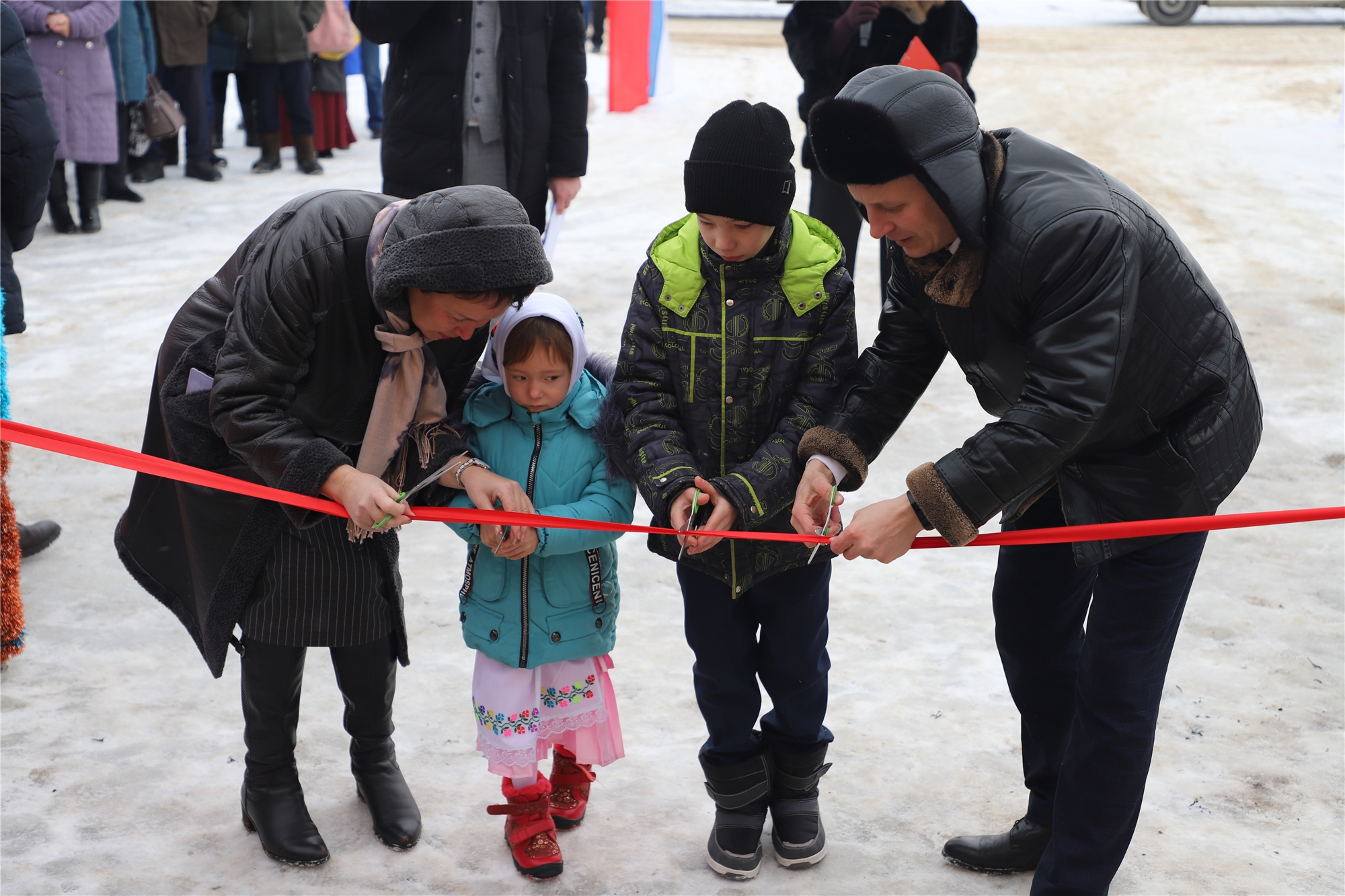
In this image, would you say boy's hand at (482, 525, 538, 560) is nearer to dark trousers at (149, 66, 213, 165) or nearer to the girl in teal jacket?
the girl in teal jacket

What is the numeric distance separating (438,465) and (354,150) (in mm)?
9182

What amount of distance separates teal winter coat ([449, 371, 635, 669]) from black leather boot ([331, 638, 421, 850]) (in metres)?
0.28

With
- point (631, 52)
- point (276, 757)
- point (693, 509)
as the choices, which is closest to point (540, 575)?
point (693, 509)

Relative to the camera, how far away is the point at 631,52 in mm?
12297

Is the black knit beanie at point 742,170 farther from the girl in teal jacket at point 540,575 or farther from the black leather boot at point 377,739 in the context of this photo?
the black leather boot at point 377,739

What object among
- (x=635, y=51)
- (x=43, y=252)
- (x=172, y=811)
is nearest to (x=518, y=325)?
(x=172, y=811)

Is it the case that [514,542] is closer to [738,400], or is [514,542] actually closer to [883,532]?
[738,400]

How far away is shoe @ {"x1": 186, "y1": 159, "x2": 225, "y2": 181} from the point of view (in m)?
9.63

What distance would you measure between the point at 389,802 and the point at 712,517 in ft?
3.74

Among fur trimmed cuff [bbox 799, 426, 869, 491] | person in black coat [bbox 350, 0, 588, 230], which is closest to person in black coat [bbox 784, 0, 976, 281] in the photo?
person in black coat [bbox 350, 0, 588, 230]

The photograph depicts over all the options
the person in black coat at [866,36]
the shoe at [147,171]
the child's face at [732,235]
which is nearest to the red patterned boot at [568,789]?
the child's face at [732,235]

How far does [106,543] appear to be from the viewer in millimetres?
4281

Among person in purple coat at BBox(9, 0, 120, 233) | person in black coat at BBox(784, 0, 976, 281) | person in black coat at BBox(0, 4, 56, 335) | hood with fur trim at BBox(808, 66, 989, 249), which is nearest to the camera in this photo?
hood with fur trim at BBox(808, 66, 989, 249)

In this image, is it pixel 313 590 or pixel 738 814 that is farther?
pixel 738 814
